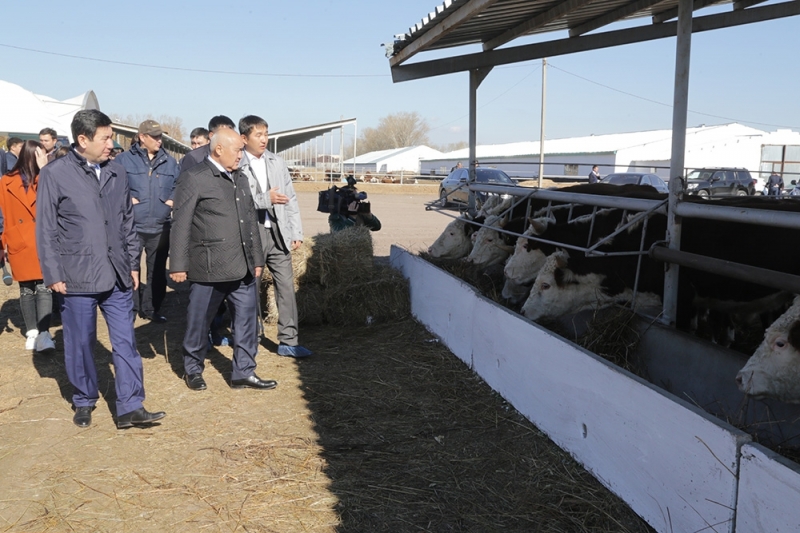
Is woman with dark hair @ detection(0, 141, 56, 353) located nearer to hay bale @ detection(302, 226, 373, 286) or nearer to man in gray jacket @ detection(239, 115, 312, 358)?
man in gray jacket @ detection(239, 115, 312, 358)

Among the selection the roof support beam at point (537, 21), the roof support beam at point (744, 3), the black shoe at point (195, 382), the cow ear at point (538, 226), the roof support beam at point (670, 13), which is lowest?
the black shoe at point (195, 382)

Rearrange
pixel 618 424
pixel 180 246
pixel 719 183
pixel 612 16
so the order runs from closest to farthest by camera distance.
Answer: pixel 618 424 → pixel 180 246 → pixel 612 16 → pixel 719 183

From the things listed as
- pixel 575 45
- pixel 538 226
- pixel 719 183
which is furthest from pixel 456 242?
pixel 719 183

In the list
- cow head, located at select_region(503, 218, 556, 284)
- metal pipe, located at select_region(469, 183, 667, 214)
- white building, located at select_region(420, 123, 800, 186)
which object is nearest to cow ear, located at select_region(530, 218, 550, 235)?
cow head, located at select_region(503, 218, 556, 284)

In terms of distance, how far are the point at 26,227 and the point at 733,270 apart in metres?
5.89

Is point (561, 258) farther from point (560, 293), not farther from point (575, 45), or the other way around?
point (575, 45)

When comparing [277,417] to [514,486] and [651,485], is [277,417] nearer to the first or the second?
[514,486]

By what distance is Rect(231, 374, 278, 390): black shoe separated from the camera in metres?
5.39

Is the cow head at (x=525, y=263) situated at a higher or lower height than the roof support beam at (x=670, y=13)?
lower

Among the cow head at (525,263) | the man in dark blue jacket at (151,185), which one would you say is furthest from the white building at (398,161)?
the cow head at (525,263)

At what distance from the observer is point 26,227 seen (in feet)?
20.5

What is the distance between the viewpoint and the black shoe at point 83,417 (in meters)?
4.62

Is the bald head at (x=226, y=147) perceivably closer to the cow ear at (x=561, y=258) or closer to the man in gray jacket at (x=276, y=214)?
the man in gray jacket at (x=276, y=214)

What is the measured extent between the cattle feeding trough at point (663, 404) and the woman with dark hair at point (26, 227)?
3.91 meters
